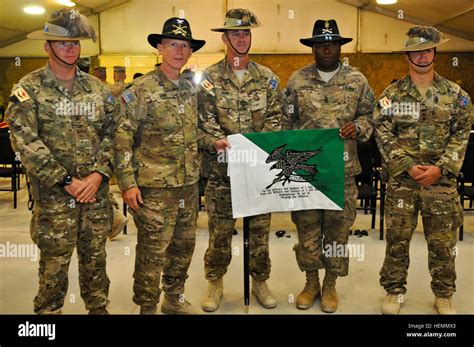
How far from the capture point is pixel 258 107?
3.36 metres

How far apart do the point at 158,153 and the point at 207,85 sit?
2.05 feet

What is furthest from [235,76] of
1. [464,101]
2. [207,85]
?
[464,101]

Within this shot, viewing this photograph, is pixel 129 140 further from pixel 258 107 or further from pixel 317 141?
pixel 317 141

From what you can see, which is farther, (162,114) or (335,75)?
(335,75)

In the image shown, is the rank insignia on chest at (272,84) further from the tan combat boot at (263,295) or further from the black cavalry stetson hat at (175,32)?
the tan combat boot at (263,295)

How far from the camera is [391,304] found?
3.39 m

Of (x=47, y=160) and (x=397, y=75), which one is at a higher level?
(x=397, y=75)

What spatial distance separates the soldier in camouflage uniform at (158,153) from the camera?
Result: 116 inches

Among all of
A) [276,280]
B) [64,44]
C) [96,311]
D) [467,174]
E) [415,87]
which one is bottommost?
[276,280]

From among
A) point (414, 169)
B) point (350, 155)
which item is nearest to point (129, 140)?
point (350, 155)

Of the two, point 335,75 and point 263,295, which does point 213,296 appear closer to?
point 263,295

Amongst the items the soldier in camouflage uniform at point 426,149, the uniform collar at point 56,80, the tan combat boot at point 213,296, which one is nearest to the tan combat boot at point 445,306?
the soldier in camouflage uniform at point 426,149

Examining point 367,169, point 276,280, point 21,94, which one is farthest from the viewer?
point 367,169

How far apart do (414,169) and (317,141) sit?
63 centimetres
